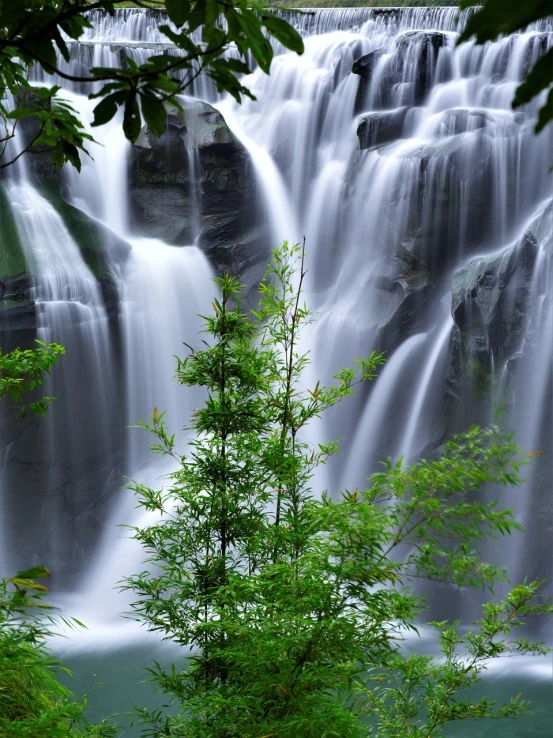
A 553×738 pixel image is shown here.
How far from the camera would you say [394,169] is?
11008mm

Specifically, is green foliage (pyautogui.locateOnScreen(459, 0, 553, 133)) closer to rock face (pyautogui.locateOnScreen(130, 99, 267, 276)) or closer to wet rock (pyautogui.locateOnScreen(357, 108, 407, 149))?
rock face (pyautogui.locateOnScreen(130, 99, 267, 276))

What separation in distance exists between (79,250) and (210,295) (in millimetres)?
1991

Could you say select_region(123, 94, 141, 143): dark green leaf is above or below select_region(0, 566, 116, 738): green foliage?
above

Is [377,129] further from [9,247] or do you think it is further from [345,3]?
[345,3]

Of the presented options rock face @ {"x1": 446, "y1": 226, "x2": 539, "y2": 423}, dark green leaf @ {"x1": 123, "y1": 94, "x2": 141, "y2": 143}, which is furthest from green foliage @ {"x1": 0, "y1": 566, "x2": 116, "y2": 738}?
rock face @ {"x1": 446, "y1": 226, "x2": 539, "y2": 423}

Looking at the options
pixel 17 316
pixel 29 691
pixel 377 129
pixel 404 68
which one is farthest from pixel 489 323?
pixel 29 691

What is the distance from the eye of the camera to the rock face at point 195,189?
11750 millimetres

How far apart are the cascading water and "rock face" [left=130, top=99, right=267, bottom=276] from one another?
62 mm

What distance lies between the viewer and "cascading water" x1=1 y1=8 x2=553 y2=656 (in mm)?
8500

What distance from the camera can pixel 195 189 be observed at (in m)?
12.0

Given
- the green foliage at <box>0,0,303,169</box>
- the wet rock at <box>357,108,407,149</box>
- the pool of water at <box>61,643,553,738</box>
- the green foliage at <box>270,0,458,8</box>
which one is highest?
the green foliage at <box>270,0,458,8</box>

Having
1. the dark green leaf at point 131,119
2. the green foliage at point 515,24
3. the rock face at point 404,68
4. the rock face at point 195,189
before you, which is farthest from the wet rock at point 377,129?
the green foliage at point 515,24

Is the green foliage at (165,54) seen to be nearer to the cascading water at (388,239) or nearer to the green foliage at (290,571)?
the green foliage at (290,571)

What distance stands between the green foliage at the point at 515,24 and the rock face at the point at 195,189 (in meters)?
10.9
